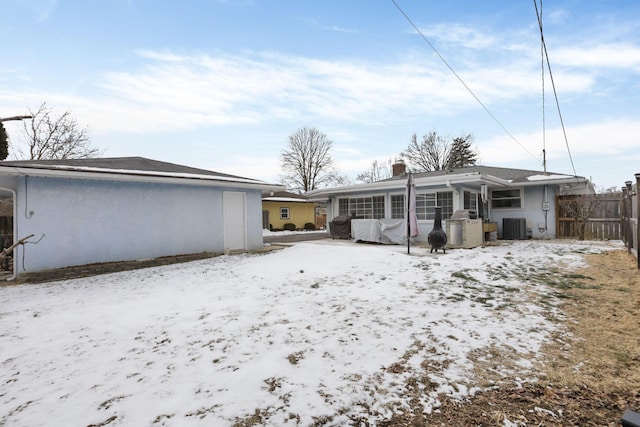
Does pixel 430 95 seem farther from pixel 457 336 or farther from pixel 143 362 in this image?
pixel 143 362

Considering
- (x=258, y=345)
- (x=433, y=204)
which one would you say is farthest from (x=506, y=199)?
(x=258, y=345)

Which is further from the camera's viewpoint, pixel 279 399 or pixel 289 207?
pixel 289 207

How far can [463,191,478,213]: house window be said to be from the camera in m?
12.3

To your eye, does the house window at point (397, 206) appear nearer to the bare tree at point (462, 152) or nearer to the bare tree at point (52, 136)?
the bare tree at point (52, 136)

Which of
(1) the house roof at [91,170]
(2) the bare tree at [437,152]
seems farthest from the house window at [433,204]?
(2) the bare tree at [437,152]

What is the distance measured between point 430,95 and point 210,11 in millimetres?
8668

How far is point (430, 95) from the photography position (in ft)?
39.6

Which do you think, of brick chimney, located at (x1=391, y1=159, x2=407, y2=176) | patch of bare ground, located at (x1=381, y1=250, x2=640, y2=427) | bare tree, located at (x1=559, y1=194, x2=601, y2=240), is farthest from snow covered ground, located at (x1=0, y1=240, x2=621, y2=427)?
brick chimney, located at (x1=391, y1=159, x2=407, y2=176)

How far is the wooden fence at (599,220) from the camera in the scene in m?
11.6

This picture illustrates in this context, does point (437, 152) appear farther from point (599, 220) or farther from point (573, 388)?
point (573, 388)

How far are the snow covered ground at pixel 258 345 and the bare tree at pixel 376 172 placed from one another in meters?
37.4

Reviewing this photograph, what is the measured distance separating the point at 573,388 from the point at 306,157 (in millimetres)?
34700

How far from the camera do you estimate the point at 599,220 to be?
1191cm

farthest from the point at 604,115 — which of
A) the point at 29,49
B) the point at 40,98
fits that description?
the point at 40,98
